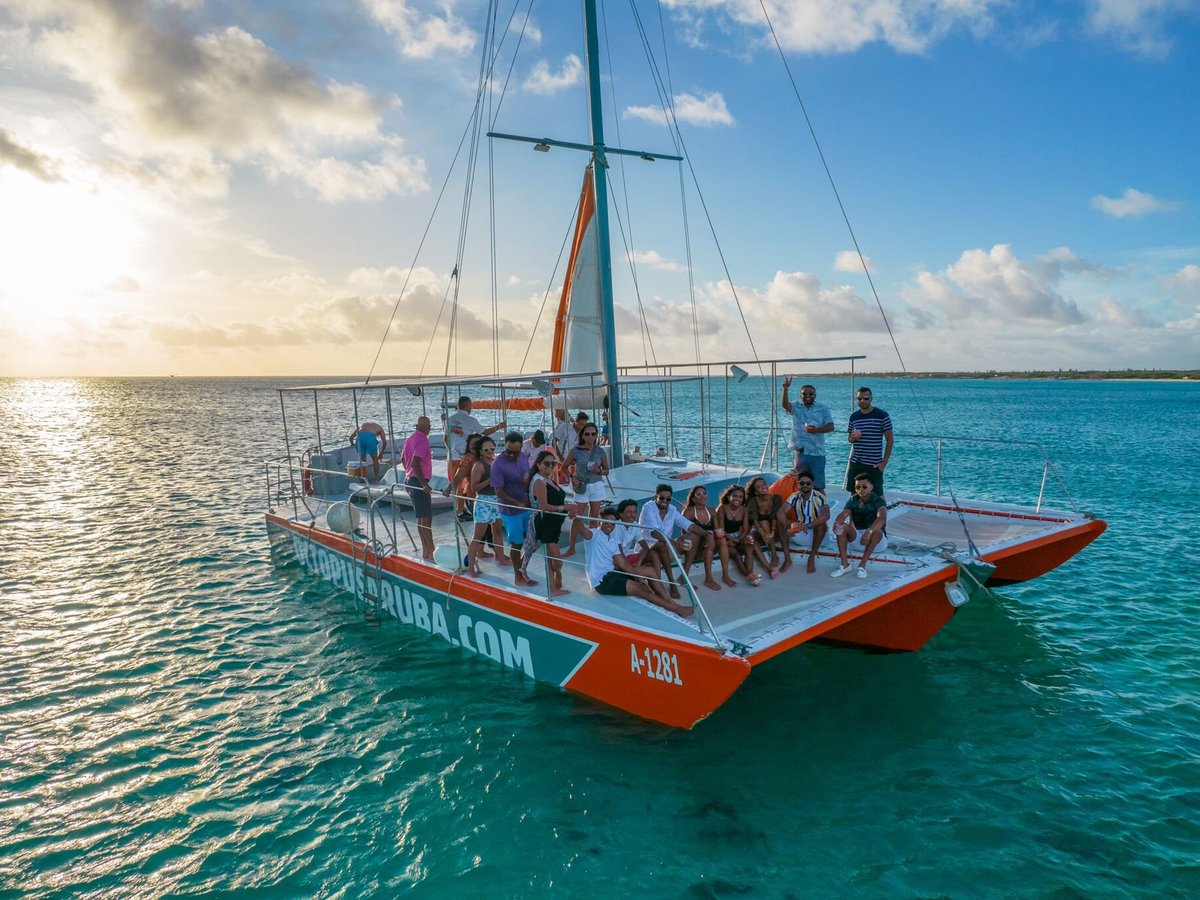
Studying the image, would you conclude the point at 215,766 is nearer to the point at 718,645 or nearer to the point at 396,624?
the point at 396,624

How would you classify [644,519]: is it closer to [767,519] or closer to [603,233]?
[767,519]

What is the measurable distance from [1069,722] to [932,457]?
1078 inches

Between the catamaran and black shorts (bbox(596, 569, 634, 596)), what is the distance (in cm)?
12

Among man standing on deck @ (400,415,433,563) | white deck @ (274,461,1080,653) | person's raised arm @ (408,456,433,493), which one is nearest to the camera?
white deck @ (274,461,1080,653)

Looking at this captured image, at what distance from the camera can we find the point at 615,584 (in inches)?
300

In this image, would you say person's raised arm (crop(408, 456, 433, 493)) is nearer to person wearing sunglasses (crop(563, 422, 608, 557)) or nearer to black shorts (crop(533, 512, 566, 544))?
person wearing sunglasses (crop(563, 422, 608, 557))

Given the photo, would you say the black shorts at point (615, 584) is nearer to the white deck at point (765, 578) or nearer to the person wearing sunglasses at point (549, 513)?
the white deck at point (765, 578)

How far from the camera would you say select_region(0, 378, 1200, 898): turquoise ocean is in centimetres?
539

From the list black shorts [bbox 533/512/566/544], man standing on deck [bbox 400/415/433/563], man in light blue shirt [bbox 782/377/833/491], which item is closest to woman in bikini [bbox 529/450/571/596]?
black shorts [bbox 533/512/566/544]

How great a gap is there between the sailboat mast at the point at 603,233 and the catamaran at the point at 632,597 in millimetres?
25

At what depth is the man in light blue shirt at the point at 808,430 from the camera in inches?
399

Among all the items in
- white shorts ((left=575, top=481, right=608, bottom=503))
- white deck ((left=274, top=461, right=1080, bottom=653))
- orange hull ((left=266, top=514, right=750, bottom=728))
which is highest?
white shorts ((left=575, top=481, right=608, bottom=503))

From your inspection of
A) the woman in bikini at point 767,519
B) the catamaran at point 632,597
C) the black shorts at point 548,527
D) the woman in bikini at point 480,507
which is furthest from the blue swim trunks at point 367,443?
the woman in bikini at point 767,519

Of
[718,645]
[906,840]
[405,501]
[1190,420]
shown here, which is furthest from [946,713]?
[1190,420]
